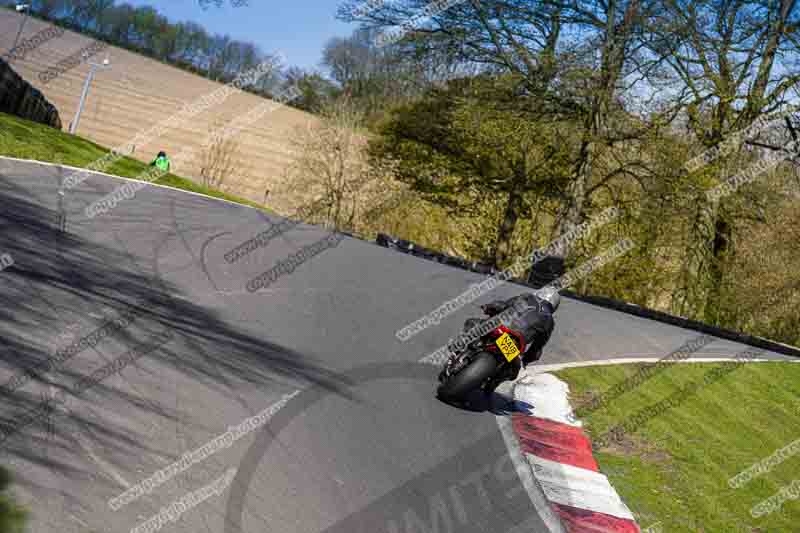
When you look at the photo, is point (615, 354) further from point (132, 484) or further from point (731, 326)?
point (731, 326)

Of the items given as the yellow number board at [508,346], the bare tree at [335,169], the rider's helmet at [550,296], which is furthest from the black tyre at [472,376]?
the bare tree at [335,169]

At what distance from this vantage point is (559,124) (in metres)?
34.2

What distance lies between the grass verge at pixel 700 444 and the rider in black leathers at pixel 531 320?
1319mm

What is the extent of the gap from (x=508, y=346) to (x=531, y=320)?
1.75ft

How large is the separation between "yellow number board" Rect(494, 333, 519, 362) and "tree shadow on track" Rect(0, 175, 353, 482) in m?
1.66

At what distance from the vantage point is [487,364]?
9.47 meters

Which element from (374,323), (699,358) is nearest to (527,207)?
(699,358)

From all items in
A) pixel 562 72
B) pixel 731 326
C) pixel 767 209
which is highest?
pixel 562 72

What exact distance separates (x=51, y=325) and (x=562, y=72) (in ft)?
91.8

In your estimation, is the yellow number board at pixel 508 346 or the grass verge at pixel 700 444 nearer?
the grass verge at pixel 700 444

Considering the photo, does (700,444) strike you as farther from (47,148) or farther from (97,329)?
(47,148)

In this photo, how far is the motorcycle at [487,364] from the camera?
9469 mm

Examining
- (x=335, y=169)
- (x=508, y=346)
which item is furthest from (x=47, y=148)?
(x=335, y=169)

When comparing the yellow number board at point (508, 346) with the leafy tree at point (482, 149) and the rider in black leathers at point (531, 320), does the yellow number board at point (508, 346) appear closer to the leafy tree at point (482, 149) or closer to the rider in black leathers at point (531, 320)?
the rider in black leathers at point (531, 320)
